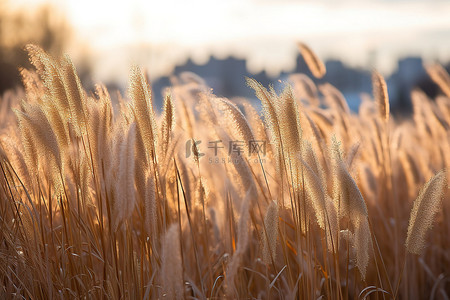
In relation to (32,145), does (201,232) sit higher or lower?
lower

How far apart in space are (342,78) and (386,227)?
3338 cm

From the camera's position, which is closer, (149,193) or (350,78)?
(149,193)

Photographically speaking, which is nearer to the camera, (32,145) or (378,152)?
(32,145)

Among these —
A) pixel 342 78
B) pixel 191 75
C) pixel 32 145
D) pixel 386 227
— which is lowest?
pixel 386 227

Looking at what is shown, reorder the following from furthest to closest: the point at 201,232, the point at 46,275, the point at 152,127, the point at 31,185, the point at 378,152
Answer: the point at 378,152, the point at 201,232, the point at 31,185, the point at 46,275, the point at 152,127

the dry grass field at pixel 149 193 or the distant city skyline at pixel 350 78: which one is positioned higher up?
the distant city skyline at pixel 350 78

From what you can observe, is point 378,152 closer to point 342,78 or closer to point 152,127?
point 152,127

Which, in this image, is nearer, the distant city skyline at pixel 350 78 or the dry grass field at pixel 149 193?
the dry grass field at pixel 149 193

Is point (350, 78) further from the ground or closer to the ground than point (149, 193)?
further from the ground

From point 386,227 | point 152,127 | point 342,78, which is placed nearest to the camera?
point 152,127

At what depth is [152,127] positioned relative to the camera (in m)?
1.39

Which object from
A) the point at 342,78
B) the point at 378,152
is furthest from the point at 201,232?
the point at 342,78

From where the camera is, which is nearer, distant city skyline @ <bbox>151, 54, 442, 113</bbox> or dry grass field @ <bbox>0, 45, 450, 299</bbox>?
dry grass field @ <bbox>0, 45, 450, 299</bbox>

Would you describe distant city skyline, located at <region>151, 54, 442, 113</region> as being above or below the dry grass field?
above
